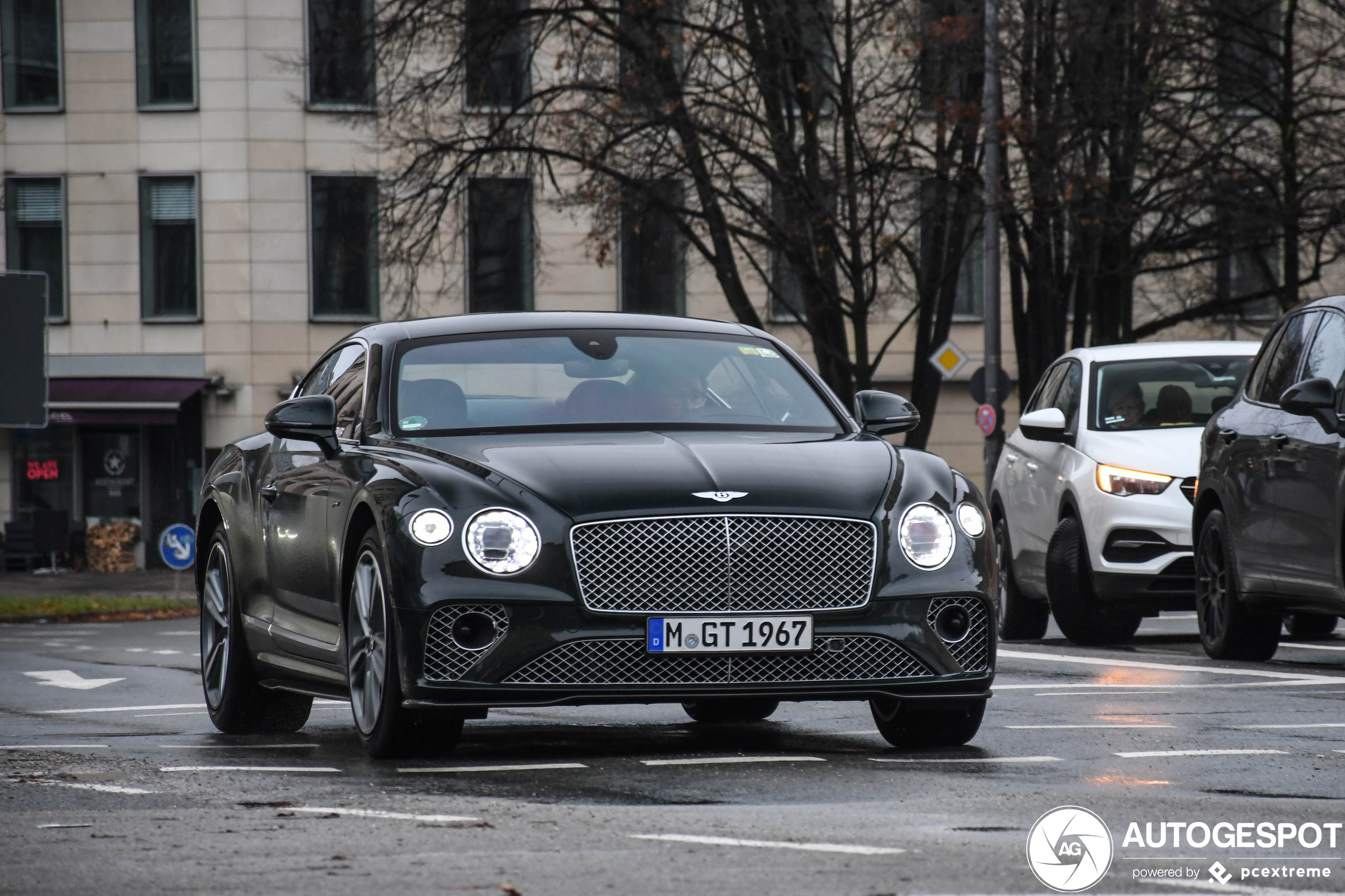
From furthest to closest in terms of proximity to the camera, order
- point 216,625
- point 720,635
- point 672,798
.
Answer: point 216,625, point 720,635, point 672,798

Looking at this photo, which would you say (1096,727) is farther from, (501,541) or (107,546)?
(107,546)

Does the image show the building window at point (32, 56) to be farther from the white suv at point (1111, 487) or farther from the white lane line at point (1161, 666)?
the white lane line at point (1161, 666)

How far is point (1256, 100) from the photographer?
2889 centimetres

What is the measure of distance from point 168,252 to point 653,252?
8.44m

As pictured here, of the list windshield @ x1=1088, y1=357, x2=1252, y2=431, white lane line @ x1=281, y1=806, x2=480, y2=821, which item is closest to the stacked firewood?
windshield @ x1=1088, y1=357, x2=1252, y2=431

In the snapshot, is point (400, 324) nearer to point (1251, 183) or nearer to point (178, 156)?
point (1251, 183)

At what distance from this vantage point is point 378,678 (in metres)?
7.98

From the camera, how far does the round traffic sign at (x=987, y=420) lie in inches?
1257

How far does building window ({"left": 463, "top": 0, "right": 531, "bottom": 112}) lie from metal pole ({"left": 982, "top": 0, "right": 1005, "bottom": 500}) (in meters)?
5.43

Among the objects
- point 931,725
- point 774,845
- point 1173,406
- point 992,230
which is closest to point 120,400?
point 992,230

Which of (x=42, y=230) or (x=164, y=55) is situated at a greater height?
(x=164, y=55)

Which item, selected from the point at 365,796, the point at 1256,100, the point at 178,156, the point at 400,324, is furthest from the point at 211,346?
the point at 365,796

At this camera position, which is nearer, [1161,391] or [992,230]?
[1161,391]

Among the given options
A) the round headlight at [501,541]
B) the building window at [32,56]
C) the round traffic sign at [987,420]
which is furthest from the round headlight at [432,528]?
the building window at [32,56]
